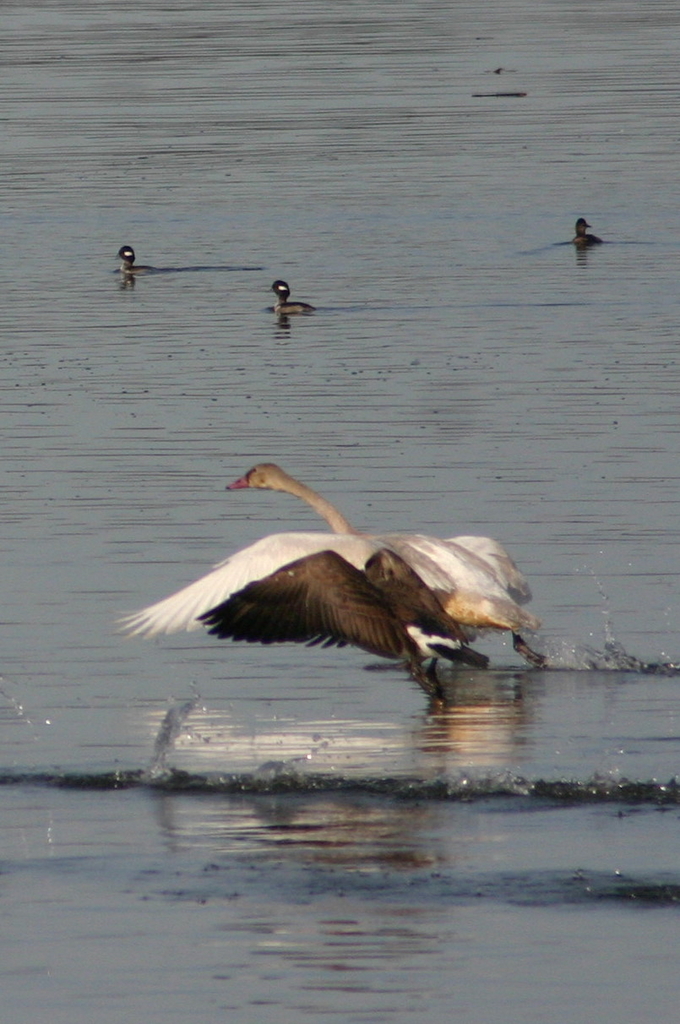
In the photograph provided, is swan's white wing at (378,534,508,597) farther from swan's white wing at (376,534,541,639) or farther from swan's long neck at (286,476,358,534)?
swan's long neck at (286,476,358,534)

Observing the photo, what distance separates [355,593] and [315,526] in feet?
13.9

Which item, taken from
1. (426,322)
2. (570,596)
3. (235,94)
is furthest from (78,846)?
(235,94)

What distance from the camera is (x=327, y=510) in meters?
12.3

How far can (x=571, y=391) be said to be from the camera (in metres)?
19.0

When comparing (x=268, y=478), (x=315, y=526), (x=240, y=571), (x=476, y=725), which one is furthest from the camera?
(x=315, y=526)

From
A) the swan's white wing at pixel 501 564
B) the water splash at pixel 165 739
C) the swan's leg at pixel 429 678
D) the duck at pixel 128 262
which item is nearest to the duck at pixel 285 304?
the duck at pixel 128 262

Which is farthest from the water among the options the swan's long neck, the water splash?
the swan's long neck

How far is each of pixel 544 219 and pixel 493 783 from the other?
22.3 m

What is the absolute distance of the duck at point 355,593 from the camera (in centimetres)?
1045

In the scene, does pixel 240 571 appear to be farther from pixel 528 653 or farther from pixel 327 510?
pixel 528 653

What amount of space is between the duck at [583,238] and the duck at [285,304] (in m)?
5.05

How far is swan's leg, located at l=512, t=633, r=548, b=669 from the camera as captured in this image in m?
11.8

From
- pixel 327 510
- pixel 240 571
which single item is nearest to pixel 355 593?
pixel 240 571

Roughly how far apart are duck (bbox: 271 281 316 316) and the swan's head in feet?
34.7
